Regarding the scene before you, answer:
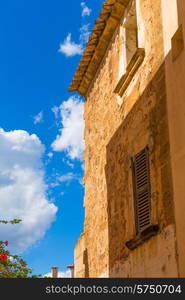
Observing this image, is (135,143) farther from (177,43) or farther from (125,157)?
(177,43)

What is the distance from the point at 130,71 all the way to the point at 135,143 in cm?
136

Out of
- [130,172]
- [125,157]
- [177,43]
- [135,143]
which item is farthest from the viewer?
[125,157]

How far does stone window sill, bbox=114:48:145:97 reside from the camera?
916 centimetres

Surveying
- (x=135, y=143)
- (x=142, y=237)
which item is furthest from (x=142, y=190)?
(x=135, y=143)

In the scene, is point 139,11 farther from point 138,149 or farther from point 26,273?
point 26,273

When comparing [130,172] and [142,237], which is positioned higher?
[130,172]

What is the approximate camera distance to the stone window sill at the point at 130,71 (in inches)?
360

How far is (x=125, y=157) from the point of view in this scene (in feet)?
31.3

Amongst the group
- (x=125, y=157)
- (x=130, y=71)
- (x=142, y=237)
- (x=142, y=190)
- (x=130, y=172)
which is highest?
(x=130, y=71)

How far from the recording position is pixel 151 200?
8.16 meters

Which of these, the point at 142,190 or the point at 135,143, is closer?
the point at 142,190

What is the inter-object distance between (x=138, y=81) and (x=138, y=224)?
7.69ft

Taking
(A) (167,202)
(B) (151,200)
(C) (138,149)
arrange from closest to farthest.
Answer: (A) (167,202), (B) (151,200), (C) (138,149)

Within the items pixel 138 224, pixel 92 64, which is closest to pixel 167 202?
pixel 138 224
